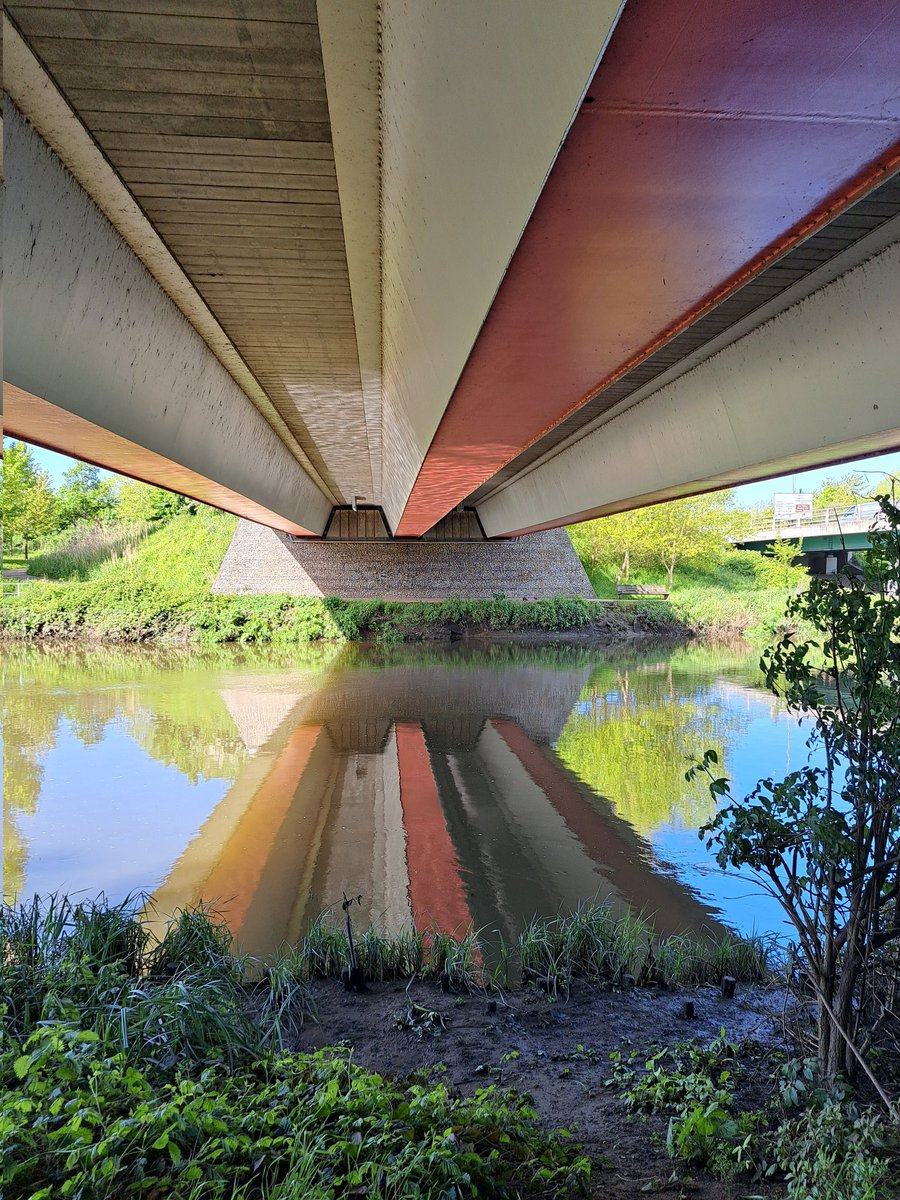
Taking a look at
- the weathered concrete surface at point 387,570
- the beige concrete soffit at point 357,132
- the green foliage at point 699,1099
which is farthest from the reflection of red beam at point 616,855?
the weathered concrete surface at point 387,570

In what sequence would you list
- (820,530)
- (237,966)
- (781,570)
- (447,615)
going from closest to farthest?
(237,966), (447,615), (820,530), (781,570)

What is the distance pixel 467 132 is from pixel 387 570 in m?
28.5

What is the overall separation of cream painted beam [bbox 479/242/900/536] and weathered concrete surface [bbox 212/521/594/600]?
2065 centimetres

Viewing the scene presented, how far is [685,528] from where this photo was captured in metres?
36.5

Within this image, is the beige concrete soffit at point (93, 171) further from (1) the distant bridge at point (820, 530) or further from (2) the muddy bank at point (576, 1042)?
(1) the distant bridge at point (820, 530)

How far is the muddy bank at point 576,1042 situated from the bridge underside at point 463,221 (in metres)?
3.27

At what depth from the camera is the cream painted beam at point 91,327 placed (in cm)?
424

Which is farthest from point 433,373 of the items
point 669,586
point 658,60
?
point 669,586

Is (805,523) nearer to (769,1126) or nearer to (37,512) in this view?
(37,512)

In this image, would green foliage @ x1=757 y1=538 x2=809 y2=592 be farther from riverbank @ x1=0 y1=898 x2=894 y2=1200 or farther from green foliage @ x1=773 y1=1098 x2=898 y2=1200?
green foliage @ x1=773 y1=1098 x2=898 y2=1200

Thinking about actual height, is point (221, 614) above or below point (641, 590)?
below

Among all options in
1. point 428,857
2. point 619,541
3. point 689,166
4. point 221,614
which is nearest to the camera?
point 689,166

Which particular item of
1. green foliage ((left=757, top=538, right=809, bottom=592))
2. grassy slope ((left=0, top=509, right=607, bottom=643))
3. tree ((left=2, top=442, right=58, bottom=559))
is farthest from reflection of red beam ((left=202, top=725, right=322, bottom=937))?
green foliage ((left=757, top=538, right=809, bottom=592))

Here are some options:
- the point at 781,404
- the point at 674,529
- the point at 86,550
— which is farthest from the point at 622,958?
the point at 86,550
